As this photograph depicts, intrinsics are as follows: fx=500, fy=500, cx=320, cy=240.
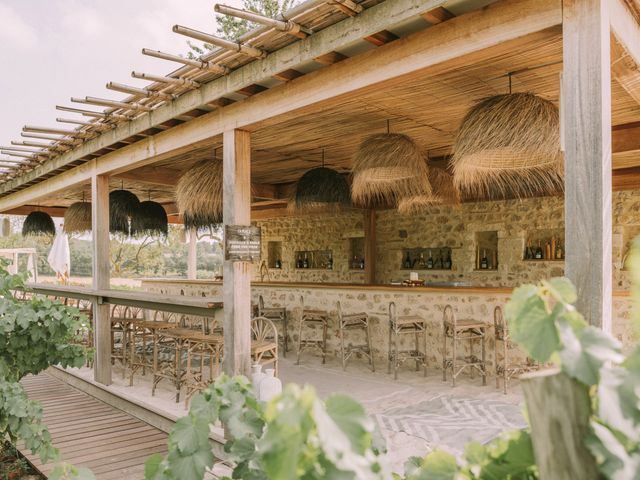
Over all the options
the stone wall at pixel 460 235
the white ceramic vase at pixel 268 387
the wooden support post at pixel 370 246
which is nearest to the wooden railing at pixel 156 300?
the white ceramic vase at pixel 268 387

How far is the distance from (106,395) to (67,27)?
49.4 metres

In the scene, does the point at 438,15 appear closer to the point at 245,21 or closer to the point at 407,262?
the point at 407,262

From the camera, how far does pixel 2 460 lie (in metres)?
4.04

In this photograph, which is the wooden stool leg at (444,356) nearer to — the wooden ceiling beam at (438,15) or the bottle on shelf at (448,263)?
the bottle on shelf at (448,263)

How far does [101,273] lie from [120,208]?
3.91 ft

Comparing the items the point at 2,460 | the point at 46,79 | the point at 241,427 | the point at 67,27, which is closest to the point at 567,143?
the point at 241,427

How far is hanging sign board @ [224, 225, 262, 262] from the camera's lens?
12.6 feet

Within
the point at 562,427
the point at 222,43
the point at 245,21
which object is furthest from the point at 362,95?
the point at 245,21

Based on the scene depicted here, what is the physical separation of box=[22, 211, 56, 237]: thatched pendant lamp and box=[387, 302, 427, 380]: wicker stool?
21.3 feet

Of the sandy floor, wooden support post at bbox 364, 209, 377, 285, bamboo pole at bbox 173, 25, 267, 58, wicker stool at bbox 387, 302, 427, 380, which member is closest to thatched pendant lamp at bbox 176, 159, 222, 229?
bamboo pole at bbox 173, 25, 267, 58

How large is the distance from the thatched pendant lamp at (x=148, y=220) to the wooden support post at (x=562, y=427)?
268 inches

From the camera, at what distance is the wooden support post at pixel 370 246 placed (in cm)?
943

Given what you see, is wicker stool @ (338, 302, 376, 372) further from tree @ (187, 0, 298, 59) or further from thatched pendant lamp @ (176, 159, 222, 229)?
tree @ (187, 0, 298, 59)

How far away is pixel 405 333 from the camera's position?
6.33 metres
